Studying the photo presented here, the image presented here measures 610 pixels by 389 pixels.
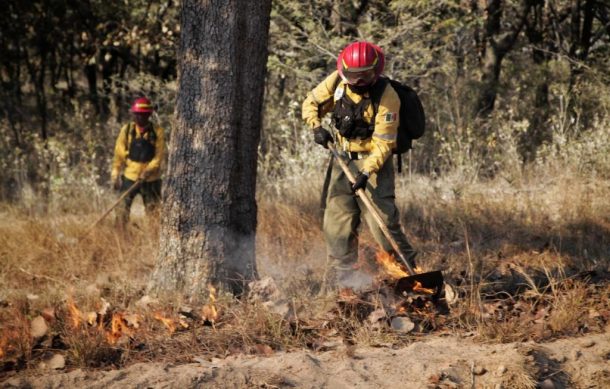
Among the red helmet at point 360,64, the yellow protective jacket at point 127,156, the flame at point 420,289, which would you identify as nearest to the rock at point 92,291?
the flame at point 420,289

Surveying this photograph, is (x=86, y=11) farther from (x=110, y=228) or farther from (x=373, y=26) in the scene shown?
(x=110, y=228)

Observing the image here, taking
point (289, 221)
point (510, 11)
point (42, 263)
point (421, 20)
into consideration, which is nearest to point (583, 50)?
point (510, 11)

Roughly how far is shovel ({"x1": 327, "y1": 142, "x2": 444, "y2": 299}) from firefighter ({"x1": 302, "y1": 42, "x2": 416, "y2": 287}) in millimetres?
94

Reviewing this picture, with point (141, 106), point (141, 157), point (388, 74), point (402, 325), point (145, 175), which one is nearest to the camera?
point (402, 325)

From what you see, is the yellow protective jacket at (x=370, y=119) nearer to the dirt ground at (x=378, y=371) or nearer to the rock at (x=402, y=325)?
the rock at (x=402, y=325)

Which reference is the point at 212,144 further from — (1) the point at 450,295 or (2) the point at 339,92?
(1) the point at 450,295

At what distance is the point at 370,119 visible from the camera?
16.1 feet

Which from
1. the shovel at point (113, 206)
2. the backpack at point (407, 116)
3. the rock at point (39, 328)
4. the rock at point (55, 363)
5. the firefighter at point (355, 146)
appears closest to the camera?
the rock at point (55, 363)

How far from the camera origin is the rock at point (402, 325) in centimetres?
431

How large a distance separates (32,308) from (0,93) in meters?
11.1

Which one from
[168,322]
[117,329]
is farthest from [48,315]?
[168,322]

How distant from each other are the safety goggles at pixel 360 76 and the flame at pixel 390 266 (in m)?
1.34

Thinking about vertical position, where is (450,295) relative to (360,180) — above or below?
below

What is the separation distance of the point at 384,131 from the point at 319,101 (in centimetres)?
69
